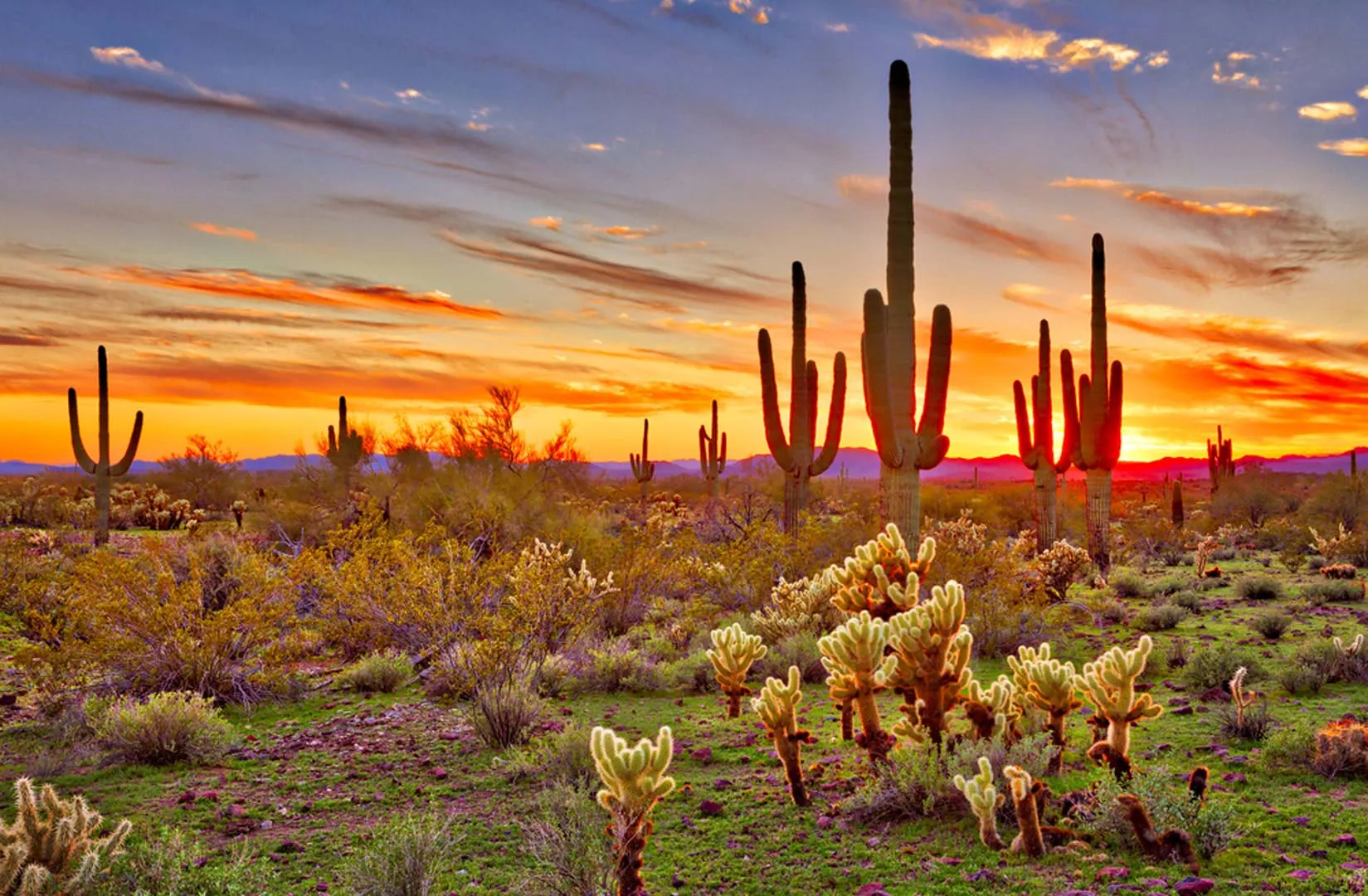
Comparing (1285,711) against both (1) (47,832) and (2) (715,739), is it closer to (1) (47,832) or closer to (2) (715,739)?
(2) (715,739)

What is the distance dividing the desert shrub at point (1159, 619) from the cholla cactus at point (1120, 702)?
8.72 metres

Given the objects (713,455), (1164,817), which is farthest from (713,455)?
(1164,817)

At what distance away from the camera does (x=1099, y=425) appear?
71.9ft

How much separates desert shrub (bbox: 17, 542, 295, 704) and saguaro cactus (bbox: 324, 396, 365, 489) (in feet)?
77.2

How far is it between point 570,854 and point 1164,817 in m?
3.65

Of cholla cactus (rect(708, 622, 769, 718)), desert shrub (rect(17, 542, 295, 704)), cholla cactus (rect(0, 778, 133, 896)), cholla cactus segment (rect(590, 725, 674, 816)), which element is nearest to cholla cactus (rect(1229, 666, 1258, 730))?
cholla cactus (rect(708, 622, 769, 718))

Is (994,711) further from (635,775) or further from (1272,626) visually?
(1272,626)

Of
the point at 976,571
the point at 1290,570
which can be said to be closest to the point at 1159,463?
the point at 1290,570

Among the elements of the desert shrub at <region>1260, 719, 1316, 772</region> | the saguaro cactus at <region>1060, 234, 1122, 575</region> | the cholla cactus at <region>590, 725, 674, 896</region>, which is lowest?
the desert shrub at <region>1260, 719, 1316, 772</region>

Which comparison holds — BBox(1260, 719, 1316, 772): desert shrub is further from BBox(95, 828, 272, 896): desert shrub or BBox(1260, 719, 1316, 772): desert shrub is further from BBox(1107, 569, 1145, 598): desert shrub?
BBox(1107, 569, 1145, 598): desert shrub

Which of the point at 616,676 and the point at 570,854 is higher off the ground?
the point at 570,854

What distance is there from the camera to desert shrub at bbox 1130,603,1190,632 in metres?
13.9

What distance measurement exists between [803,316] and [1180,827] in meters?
17.4

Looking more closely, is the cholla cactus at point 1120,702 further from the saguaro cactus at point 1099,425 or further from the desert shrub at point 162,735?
the saguaro cactus at point 1099,425
